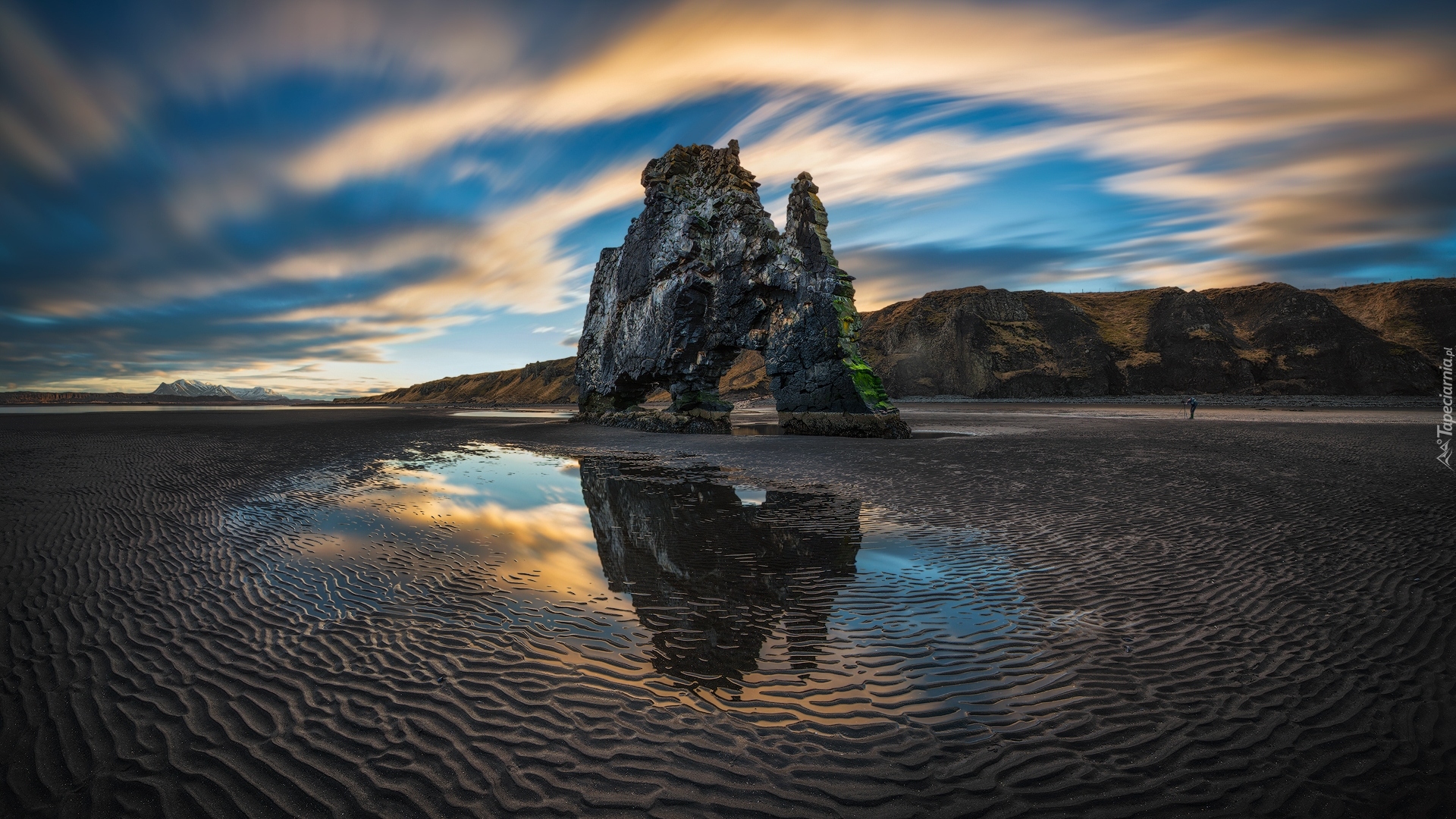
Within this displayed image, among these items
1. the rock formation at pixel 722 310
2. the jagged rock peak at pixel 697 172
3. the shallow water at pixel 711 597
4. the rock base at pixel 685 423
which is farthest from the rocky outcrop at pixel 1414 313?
the shallow water at pixel 711 597

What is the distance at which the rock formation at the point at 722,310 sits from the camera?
33062mm

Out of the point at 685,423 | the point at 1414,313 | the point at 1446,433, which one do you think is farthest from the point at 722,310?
the point at 1414,313

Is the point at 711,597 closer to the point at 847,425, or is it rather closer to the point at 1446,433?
the point at 847,425

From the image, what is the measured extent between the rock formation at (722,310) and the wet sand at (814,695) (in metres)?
22.1

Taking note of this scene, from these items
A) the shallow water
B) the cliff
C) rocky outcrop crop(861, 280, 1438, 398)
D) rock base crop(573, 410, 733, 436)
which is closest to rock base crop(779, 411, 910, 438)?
rock base crop(573, 410, 733, 436)

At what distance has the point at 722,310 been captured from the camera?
129 ft

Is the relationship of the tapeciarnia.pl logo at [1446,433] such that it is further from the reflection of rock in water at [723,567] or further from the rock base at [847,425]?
the reflection of rock in water at [723,567]

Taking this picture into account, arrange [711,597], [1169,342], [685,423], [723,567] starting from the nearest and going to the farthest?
[711,597] → [723,567] → [685,423] → [1169,342]

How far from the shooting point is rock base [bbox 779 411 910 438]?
30531 mm

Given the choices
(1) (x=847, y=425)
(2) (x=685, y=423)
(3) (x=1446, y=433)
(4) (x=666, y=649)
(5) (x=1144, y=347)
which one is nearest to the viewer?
(4) (x=666, y=649)

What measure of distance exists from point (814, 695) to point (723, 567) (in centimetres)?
406

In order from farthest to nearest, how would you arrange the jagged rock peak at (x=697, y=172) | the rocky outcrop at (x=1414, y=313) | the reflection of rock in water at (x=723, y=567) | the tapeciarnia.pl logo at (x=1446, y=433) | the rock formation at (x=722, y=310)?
the rocky outcrop at (x=1414, y=313)
the jagged rock peak at (x=697, y=172)
the rock formation at (x=722, y=310)
the tapeciarnia.pl logo at (x=1446, y=433)
the reflection of rock in water at (x=723, y=567)

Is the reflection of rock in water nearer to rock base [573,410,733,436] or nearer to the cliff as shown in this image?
rock base [573,410,733,436]

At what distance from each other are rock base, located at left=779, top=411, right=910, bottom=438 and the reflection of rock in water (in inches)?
657
